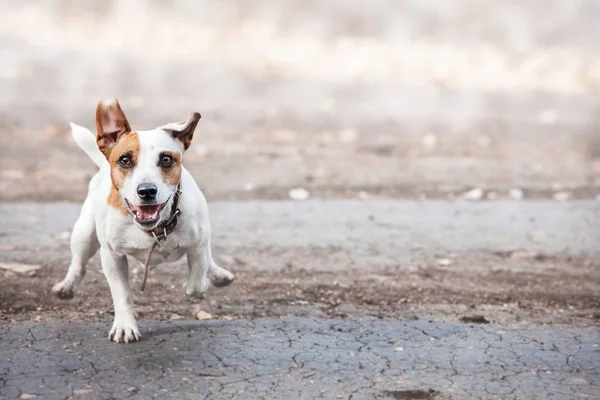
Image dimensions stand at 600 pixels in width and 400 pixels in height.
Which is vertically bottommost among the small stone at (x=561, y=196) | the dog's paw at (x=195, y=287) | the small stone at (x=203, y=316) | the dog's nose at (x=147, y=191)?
the small stone at (x=203, y=316)

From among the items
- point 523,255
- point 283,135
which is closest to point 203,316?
point 523,255

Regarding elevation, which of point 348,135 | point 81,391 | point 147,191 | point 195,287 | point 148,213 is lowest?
point 81,391

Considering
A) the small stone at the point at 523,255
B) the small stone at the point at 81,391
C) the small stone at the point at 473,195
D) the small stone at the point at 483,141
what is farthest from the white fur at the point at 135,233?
the small stone at the point at 483,141

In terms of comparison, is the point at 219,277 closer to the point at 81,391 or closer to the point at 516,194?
the point at 81,391

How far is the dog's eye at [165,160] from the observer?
483cm

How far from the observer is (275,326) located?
5598 mm

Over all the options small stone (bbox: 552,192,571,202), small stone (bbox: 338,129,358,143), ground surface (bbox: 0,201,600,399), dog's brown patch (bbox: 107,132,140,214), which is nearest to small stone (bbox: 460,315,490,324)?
ground surface (bbox: 0,201,600,399)

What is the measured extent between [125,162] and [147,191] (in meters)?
0.23

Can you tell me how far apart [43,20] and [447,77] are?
27.6 ft

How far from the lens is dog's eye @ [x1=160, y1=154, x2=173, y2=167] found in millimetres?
4828

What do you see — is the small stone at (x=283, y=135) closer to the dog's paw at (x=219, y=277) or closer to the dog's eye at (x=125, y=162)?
the dog's paw at (x=219, y=277)

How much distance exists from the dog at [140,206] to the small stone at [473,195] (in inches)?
198

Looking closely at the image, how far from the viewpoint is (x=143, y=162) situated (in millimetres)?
4801

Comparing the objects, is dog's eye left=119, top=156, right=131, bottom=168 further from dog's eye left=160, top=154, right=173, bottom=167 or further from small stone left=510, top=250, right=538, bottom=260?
small stone left=510, top=250, right=538, bottom=260
